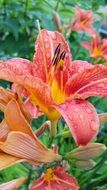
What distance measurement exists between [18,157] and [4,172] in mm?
699

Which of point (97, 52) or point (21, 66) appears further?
point (97, 52)

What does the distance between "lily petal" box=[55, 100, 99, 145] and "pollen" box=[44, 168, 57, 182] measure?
0.49 ft

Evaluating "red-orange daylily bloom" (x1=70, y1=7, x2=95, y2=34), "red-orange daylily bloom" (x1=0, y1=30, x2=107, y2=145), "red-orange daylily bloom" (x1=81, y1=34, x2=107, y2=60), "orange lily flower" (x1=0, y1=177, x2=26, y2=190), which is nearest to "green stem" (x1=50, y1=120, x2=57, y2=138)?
"red-orange daylily bloom" (x1=0, y1=30, x2=107, y2=145)

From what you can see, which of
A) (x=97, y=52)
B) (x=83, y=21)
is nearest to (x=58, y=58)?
(x=97, y=52)

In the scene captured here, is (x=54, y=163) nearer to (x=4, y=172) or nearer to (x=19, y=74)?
(x=19, y=74)

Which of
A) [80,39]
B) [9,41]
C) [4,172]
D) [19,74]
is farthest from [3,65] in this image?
[80,39]

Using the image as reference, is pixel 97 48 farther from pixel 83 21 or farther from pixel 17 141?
pixel 17 141

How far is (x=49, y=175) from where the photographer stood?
0.84 metres

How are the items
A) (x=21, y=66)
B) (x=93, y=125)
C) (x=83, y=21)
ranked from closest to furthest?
1. (x=93, y=125)
2. (x=21, y=66)
3. (x=83, y=21)

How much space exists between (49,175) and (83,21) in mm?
1452

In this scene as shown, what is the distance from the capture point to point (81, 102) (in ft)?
2.52

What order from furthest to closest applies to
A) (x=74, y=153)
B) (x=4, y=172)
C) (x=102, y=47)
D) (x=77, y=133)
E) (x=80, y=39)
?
(x=80, y=39), (x=102, y=47), (x=4, y=172), (x=74, y=153), (x=77, y=133)

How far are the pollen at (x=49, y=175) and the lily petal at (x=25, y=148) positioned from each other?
2.3 inches

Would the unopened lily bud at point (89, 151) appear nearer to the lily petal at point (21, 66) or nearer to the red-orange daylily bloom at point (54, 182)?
the red-orange daylily bloom at point (54, 182)
